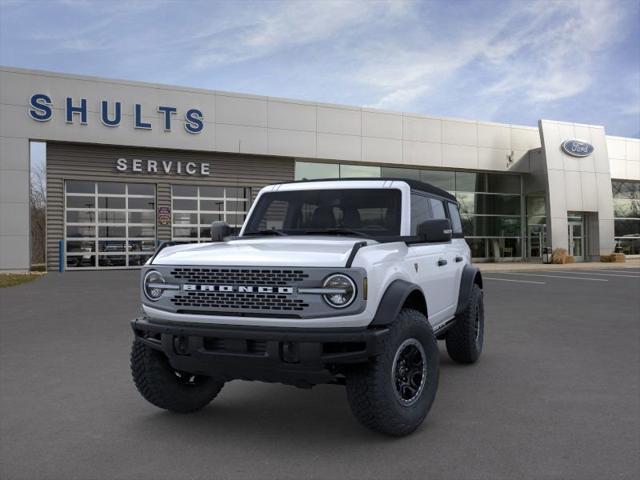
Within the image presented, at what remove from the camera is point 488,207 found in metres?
29.8

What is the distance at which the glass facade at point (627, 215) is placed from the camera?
32906 millimetres

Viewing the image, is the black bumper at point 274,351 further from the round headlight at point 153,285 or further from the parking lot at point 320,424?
the parking lot at point 320,424

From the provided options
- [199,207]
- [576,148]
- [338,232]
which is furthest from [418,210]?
[576,148]

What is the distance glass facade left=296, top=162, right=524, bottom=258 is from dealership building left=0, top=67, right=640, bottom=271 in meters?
0.07

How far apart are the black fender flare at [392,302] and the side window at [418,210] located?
973 mm

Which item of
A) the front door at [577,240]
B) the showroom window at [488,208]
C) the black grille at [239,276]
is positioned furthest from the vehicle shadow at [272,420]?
the front door at [577,240]

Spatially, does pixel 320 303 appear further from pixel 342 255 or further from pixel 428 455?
pixel 428 455

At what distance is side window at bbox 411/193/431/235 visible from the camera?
15.8 ft

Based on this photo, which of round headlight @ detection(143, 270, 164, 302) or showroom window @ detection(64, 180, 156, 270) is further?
showroom window @ detection(64, 180, 156, 270)

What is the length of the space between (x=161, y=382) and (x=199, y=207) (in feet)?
64.9

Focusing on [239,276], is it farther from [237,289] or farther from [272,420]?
[272,420]

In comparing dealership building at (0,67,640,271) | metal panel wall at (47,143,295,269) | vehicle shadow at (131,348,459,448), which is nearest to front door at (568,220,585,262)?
dealership building at (0,67,640,271)

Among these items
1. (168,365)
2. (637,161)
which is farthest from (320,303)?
(637,161)

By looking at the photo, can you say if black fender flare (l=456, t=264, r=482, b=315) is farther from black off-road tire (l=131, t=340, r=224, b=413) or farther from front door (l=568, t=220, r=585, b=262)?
front door (l=568, t=220, r=585, b=262)
